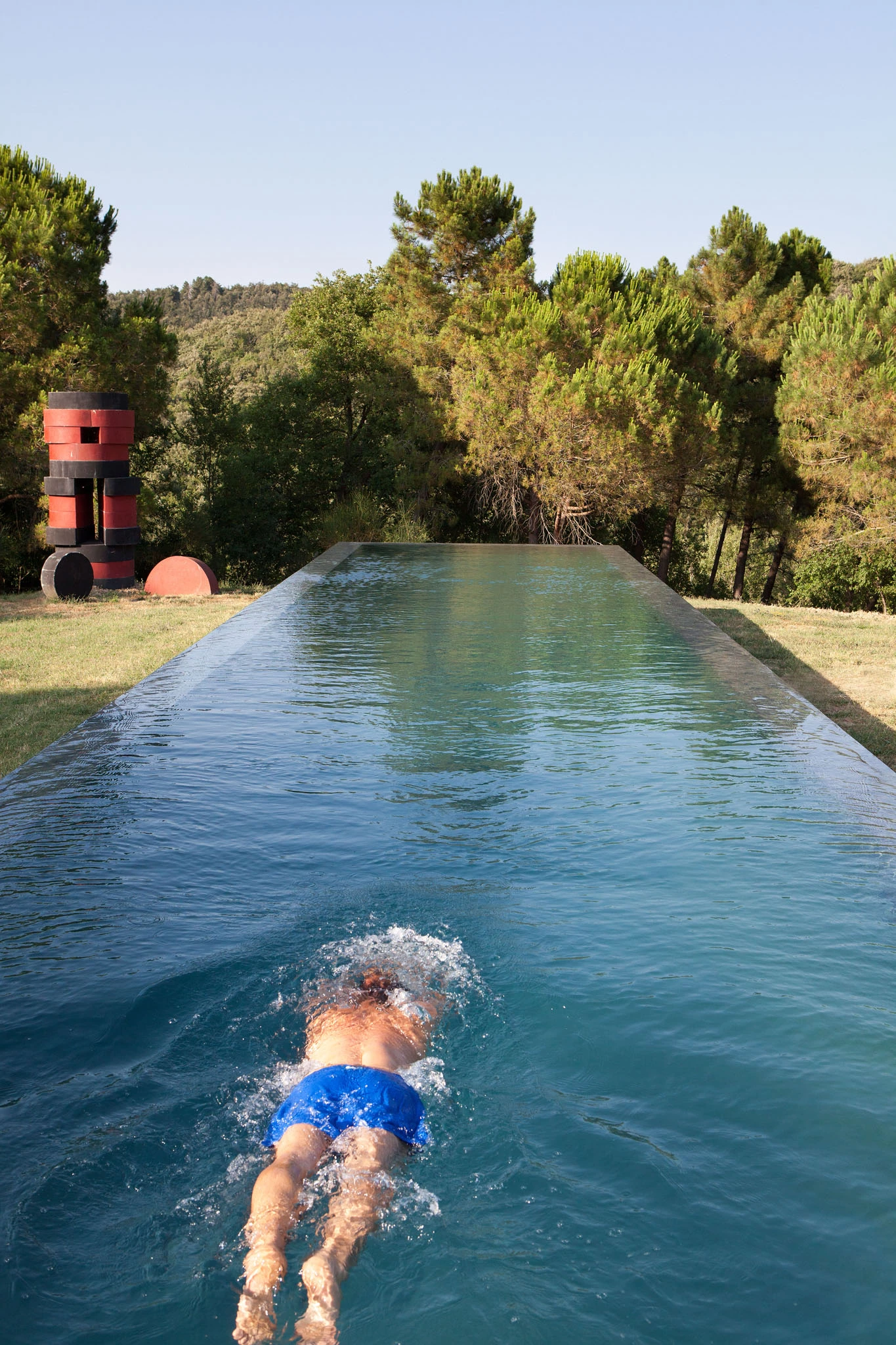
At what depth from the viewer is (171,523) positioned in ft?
64.7

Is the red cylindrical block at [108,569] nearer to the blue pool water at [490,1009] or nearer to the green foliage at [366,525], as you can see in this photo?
the green foliage at [366,525]

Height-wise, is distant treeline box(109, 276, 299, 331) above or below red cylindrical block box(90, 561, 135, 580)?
above

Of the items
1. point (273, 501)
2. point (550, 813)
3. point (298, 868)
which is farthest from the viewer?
point (273, 501)

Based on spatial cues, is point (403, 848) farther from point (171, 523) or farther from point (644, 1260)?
point (171, 523)

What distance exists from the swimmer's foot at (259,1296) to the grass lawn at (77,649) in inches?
149

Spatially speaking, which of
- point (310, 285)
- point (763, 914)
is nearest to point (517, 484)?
point (310, 285)

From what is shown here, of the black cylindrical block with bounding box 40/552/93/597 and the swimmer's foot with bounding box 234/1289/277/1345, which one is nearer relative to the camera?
the swimmer's foot with bounding box 234/1289/277/1345

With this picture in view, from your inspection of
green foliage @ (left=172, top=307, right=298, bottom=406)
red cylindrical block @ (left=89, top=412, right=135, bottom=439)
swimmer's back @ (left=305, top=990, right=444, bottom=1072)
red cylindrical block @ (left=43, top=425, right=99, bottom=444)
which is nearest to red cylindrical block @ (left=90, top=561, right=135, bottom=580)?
red cylindrical block @ (left=43, top=425, right=99, bottom=444)

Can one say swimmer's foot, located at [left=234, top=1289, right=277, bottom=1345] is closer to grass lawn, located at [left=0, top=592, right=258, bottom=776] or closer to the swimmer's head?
the swimmer's head

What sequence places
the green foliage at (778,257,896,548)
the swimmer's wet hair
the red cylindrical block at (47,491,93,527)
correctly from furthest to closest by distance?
the green foliage at (778,257,896,548), the red cylindrical block at (47,491,93,527), the swimmer's wet hair

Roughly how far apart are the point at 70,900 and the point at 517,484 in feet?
51.5

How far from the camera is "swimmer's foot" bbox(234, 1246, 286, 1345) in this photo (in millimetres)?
1820

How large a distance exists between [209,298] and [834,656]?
41.6 metres

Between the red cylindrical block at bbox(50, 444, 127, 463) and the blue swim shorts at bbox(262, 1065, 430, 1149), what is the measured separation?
1064cm
